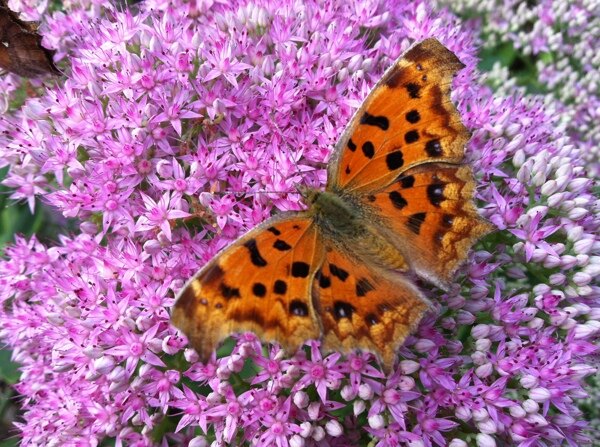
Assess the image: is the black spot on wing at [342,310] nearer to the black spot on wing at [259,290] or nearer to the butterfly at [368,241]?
the butterfly at [368,241]

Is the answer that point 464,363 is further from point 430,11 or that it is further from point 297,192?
point 430,11

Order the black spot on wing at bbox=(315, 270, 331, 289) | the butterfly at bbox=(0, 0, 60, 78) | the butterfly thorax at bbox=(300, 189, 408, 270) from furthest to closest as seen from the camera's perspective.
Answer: the butterfly at bbox=(0, 0, 60, 78) → the butterfly thorax at bbox=(300, 189, 408, 270) → the black spot on wing at bbox=(315, 270, 331, 289)

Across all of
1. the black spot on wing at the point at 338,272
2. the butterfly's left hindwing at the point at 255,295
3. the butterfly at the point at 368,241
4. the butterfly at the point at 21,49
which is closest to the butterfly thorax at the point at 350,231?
the butterfly at the point at 368,241

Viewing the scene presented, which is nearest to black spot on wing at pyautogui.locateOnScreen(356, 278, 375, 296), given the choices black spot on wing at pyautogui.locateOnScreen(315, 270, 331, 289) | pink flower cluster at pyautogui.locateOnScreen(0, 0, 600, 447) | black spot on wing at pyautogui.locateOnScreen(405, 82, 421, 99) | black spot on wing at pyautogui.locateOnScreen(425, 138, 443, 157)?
black spot on wing at pyautogui.locateOnScreen(315, 270, 331, 289)

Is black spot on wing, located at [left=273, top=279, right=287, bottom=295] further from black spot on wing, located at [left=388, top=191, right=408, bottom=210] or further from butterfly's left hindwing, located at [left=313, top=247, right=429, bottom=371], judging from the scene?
black spot on wing, located at [left=388, top=191, right=408, bottom=210]

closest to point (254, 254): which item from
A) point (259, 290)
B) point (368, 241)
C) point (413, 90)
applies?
point (259, 290)

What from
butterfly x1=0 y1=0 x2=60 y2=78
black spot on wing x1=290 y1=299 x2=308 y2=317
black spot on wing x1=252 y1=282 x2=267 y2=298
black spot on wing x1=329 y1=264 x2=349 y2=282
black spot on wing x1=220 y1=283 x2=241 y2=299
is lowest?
black spot on wing x1=290 y1=299 x2=308 y2=317

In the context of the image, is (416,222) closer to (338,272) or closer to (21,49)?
(338,272)
